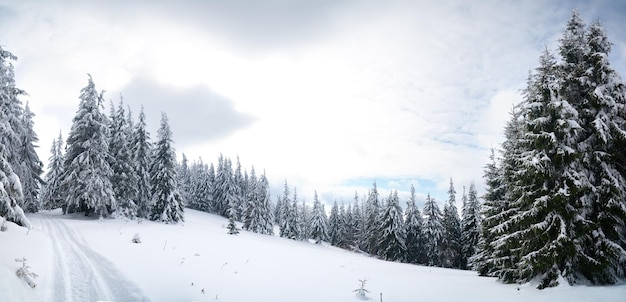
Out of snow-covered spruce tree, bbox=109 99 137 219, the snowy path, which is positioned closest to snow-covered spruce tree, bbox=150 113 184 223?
snow-covered spruce tree, bbox=109 99 137 219

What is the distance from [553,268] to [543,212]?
2.52 m

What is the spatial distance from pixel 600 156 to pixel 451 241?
3867 centimetres

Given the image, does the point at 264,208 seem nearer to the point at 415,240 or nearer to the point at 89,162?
the point at 415,240

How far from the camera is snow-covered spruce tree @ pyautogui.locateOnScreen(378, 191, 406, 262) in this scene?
50969mm

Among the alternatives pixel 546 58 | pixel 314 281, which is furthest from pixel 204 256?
pixel 546 58

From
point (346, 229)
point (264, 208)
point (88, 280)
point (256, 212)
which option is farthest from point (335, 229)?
point (88, 280)

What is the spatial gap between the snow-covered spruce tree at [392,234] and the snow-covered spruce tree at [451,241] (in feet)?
20.4

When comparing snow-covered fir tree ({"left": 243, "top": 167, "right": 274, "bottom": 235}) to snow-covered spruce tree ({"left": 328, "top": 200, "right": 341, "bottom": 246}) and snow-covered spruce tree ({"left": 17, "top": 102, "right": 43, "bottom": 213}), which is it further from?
snow-covered spruce tree ({"left": 17, "top": 102, "right": 43, "bottom": 213})

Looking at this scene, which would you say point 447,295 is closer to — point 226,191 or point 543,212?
point 543,212

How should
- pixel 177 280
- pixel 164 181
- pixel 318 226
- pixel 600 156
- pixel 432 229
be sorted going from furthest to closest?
pixel 318 226
pixel 432 229
pixel 164 181
pixel 600 156
pixel 177 280

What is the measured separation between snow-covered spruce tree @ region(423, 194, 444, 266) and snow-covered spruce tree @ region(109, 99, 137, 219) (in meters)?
43.3

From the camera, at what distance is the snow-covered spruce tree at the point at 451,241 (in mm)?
49500

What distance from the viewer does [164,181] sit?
38.3 m

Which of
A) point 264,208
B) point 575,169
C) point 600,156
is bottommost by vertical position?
point 264,208
